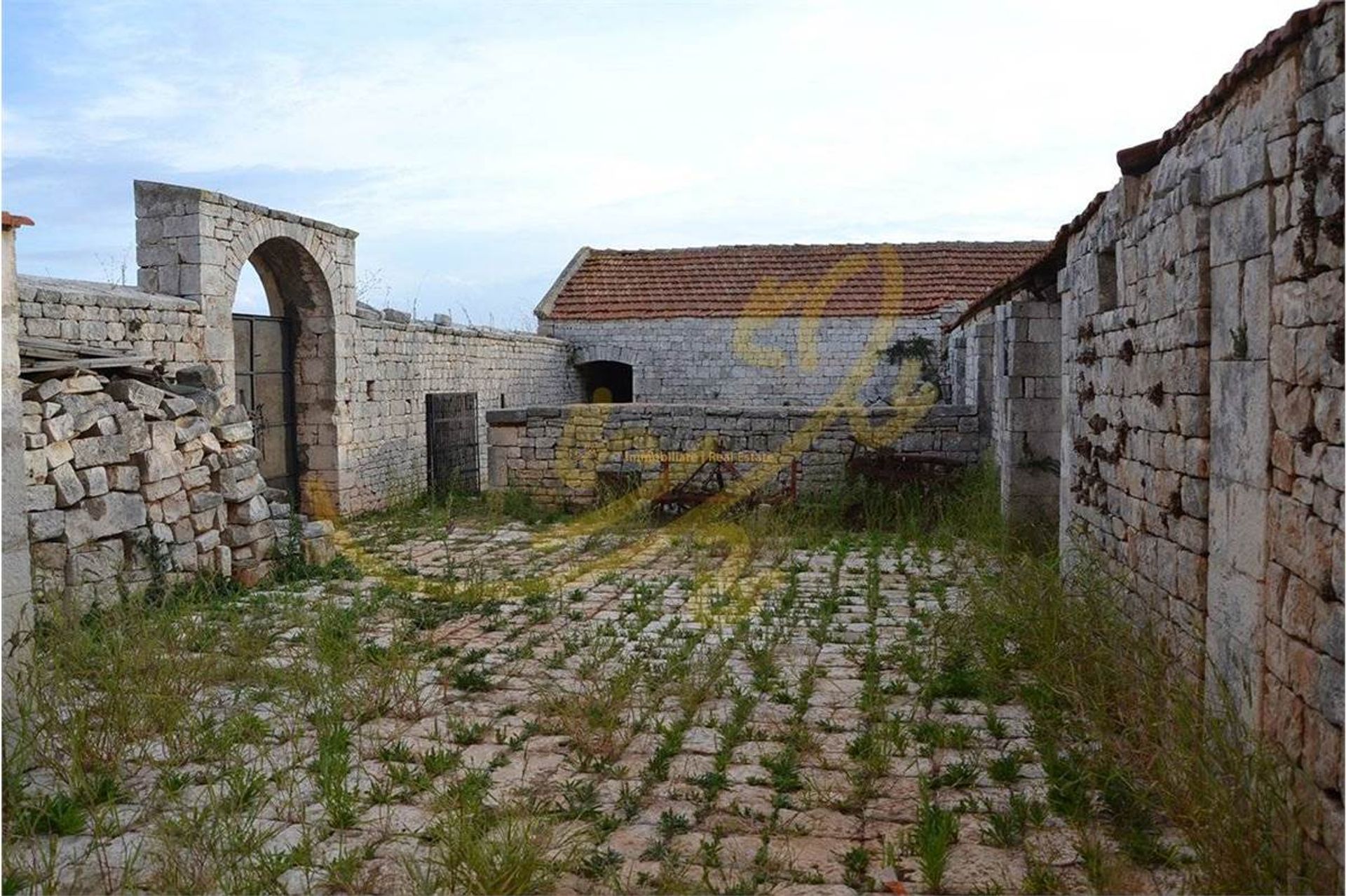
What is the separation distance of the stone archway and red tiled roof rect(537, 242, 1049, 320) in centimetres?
764

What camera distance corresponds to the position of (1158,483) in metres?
5.50

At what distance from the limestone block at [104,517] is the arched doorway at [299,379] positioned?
184 inches

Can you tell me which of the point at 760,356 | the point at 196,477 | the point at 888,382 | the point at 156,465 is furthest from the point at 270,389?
the point at 888,382

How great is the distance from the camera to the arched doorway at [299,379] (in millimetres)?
12492

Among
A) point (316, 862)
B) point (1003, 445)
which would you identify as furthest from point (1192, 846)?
point (1003, 445)

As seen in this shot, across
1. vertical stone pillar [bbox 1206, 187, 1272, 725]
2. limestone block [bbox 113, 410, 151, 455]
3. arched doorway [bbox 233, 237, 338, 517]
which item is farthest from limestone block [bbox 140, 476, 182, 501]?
vertical stone pillar [bbox 1206, 187, 1272, 725]

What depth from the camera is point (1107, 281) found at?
6871 mm

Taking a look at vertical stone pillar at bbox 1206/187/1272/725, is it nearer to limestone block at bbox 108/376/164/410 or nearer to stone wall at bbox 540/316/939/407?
limestone block at bbox 108/376/164/410

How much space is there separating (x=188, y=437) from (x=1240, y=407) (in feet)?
24.3

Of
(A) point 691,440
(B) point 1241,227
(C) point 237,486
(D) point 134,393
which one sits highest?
(B) point 1241,227

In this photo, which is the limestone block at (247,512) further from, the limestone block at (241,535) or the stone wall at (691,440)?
the stone wall at (691,440)

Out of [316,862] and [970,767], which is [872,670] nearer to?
[970,767]

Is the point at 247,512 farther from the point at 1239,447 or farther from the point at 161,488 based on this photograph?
the point at 1239,447

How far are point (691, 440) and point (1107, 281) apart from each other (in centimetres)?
698
